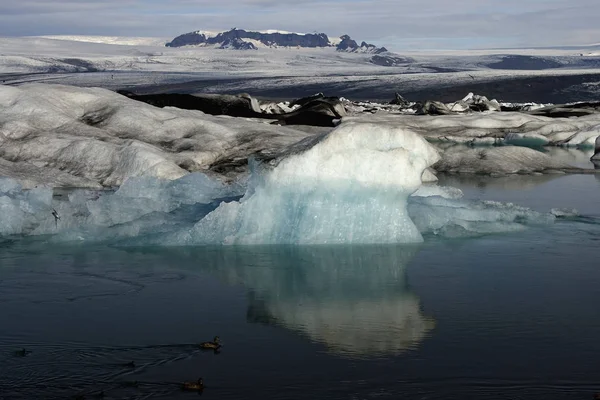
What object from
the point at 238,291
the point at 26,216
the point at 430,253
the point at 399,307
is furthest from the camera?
the point at 26,216

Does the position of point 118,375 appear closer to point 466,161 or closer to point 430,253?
point 430,253

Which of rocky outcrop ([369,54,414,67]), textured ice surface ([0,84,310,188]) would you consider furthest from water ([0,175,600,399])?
rocky outcrop ([369,54,414,67])

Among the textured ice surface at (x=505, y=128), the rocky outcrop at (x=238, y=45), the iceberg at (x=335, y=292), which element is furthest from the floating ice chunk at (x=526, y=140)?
the rocky outcrop at (x=238, y=45)

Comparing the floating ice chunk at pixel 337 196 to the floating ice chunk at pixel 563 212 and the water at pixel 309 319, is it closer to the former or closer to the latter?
the water at pixel 309 319

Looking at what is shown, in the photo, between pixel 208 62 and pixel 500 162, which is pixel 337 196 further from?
pixel 208 62

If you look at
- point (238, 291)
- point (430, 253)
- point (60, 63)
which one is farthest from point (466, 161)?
point (60, 63)

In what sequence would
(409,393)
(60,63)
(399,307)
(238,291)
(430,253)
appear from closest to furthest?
(409,393) → (399,307) → (238,291) → (430,253) → (60,63)

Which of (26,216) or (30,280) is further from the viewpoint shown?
(26,216)

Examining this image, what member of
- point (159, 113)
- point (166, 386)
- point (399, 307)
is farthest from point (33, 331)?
point (159, 113)
